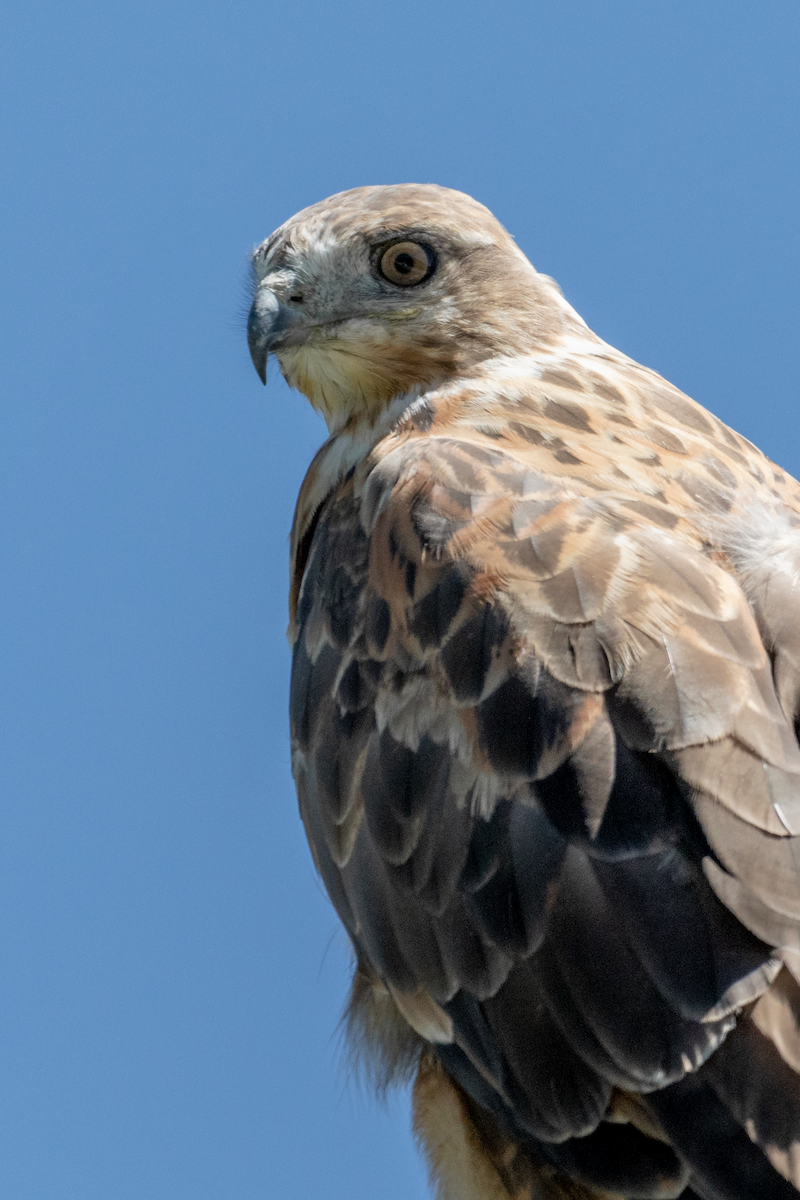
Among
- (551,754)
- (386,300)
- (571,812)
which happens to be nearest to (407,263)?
(386,300)

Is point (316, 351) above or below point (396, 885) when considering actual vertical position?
above

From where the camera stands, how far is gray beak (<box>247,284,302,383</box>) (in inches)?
204

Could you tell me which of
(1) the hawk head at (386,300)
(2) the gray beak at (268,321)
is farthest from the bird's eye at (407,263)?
(2) the gray beak at (268,321)

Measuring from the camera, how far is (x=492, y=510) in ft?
13.9

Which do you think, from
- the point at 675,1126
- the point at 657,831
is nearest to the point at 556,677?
the point at 657,831

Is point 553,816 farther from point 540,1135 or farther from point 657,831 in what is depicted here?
point 540,1135

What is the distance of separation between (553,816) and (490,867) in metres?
0.25

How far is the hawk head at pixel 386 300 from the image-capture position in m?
5.11

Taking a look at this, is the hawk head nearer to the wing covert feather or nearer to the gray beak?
the gray beak

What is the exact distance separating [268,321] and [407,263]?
505 mm

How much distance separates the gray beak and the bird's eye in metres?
0.34

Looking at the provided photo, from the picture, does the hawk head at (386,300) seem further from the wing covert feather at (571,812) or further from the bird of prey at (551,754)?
the wing covert feather at (571,812)

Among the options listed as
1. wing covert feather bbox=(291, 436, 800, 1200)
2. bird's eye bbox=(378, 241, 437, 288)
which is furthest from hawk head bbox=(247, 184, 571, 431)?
wing covert feather bbox=(291, 436, 800, 1200)

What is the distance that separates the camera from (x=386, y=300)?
5.12 meters
